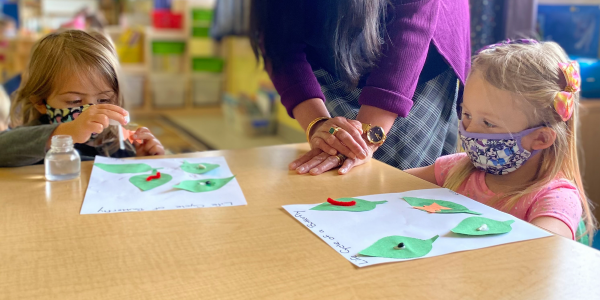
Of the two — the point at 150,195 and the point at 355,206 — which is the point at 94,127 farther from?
the point at 355,206

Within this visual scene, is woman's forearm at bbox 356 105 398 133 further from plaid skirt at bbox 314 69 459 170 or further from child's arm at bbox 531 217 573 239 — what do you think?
child's arm at bbox 531 217 573 239

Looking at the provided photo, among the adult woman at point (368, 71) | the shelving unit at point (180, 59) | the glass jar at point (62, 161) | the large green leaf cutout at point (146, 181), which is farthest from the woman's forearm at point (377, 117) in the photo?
the shelving unit at point (180, 59)

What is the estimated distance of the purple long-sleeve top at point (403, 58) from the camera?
1023 millimetres

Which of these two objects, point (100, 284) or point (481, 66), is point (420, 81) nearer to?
point (481, 66)

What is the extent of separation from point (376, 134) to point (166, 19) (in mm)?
3728

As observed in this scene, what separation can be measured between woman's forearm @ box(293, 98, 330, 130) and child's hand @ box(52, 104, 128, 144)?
377 millimetres

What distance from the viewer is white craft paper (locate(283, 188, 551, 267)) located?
0.56m

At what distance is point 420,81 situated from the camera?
1128mm

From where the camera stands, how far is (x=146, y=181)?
829 millimetres

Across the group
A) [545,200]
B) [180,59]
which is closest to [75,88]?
[545,200]

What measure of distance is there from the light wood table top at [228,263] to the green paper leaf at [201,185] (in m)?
0.10

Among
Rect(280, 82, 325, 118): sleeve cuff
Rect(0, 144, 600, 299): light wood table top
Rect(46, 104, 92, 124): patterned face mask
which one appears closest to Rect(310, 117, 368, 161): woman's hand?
Rect(280, 82, 325, 118): sleeve cuff

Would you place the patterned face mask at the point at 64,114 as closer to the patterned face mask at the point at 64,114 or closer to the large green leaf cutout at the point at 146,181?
the patterned face mask at the point at 64,114

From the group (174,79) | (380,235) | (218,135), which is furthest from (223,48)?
(380,235)
